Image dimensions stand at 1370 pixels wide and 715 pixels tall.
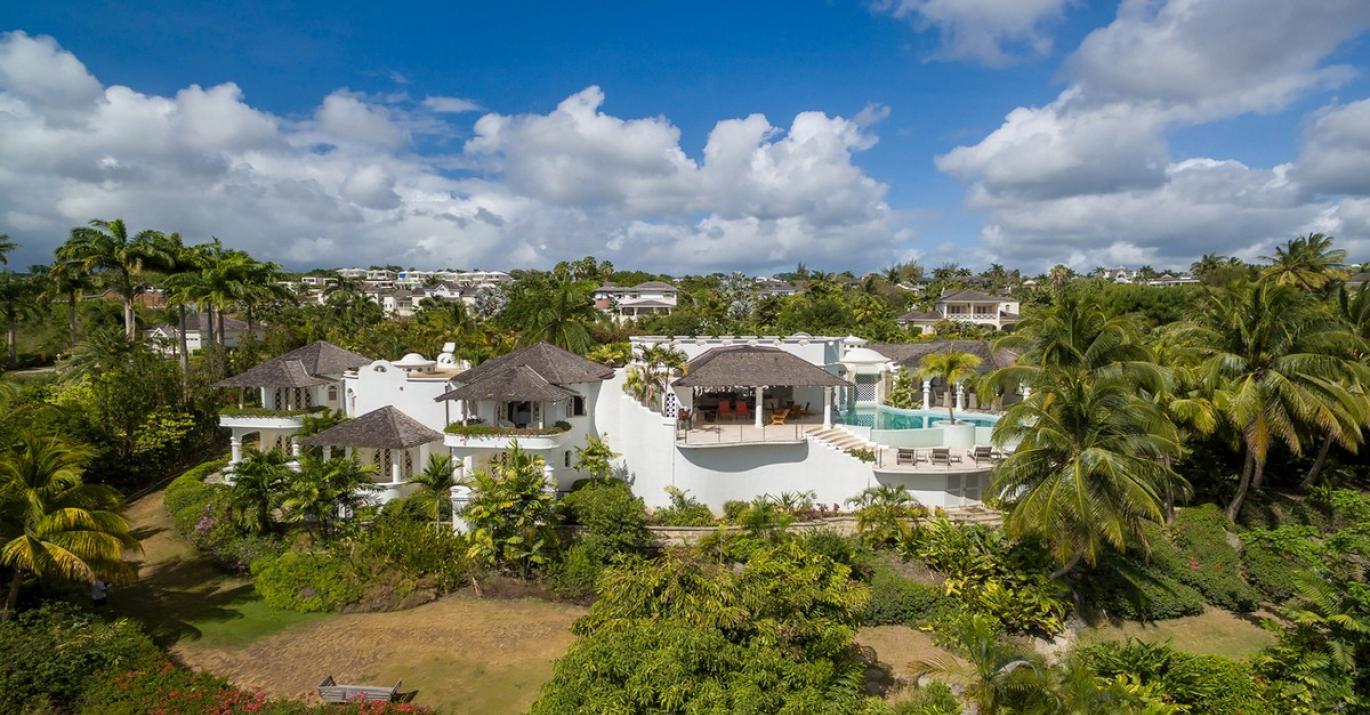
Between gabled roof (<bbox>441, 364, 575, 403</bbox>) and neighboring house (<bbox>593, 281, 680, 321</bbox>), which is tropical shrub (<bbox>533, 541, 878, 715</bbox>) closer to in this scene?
gabled roof (<bbox>441, 364, 575, 403</bbox>)

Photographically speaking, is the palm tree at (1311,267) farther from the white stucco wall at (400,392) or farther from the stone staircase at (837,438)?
the white stucco wall at (400,392)

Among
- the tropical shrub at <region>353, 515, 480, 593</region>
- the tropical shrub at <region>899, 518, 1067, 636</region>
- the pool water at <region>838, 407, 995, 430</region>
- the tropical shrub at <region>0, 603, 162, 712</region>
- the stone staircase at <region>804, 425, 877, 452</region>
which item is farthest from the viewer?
the pool water at <region>838, 407, 995, 430</region>

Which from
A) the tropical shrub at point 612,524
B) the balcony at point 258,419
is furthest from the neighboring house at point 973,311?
the balcony at point 258,419

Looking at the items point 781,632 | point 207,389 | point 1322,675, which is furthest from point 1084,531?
point 207,389

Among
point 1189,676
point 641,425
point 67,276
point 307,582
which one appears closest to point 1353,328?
point 1189,676

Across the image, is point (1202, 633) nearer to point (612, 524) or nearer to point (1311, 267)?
point (612, 524)

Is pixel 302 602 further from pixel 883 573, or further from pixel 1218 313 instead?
pixel 1218 313

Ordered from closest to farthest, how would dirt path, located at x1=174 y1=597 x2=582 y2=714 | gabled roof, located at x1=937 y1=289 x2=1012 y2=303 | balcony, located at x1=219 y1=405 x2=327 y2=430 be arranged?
dirt path, located at x1=174 y1=597 x2=582 y2=714, balcony, located at x1=219 y1=405 x2=327 y2=430, gabled roof, located at x1=937 y1=289 x2=1012 y2=303

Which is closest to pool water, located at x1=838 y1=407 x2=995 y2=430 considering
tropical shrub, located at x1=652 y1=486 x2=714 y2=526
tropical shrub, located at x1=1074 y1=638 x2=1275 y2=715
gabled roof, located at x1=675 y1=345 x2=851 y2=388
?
gabled roof, located at x1=675 y1=345 x2=851 y2=388
